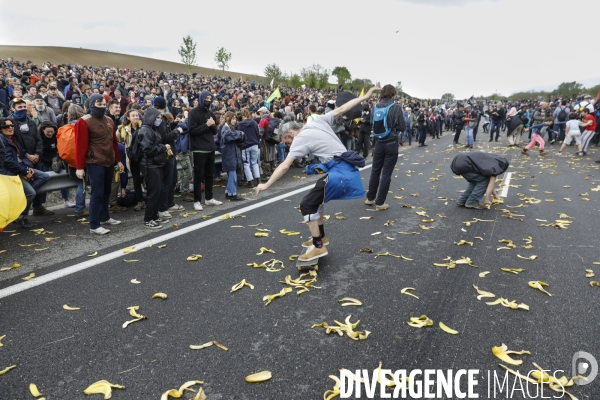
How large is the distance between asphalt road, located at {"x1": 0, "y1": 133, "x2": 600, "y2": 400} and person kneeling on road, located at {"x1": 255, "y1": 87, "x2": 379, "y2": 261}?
59 cm

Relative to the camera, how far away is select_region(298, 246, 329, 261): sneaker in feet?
14.7

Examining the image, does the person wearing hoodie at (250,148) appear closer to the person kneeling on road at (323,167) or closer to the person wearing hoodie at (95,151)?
the person wearing hoodie at (95,151)

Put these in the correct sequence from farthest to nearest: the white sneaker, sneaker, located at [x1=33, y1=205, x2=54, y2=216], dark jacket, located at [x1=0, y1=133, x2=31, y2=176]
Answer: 1. the white sneaker
2. sneaker, located at [x1=33, y1=205, x2=54, y2=216]
3. dark jacket, located at [x1=0, y1=133, x2=31, y2=176]

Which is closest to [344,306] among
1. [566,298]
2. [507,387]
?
[507,387]

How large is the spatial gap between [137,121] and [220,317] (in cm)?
464

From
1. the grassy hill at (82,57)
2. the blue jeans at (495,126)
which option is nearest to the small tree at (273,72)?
the grassy hill at (82,57)

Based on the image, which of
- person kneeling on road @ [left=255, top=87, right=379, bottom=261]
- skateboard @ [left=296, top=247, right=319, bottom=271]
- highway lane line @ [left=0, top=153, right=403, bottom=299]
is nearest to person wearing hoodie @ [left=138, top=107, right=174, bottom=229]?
highway lane line @ [left=0, top=153, right=403, bottom=299]

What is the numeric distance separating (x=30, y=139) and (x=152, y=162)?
2.70 meters

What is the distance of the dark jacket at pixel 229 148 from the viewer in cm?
859

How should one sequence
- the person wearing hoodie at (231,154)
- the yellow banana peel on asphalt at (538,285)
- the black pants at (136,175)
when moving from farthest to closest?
1. the person wearing hoodie at (231,154)
2. the black pants at (136,175)
3. the yellow banana peel on asphalt at (538,285)

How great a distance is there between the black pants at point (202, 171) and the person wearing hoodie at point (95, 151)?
168 centimetres

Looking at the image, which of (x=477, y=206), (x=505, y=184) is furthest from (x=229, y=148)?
(x=505, y=184)

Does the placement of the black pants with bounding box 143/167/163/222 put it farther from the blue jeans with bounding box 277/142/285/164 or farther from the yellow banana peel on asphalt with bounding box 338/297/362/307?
the blue jeans with bounding box 277/142/285/164

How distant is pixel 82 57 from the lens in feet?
271
